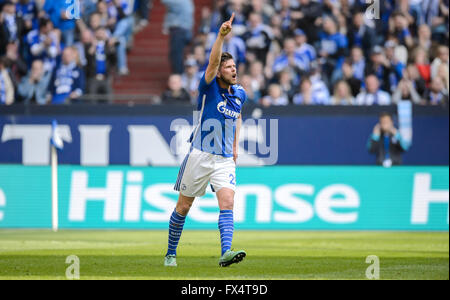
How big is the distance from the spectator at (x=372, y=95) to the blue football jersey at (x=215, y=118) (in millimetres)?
10015

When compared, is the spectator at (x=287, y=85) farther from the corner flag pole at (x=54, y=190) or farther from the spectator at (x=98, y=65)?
the corner flag pole at (x=54, y=190)

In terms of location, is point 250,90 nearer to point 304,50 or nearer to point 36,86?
point 304,50

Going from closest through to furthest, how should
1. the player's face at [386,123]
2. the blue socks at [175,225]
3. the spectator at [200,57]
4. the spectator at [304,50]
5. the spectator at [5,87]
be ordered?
the blue socks at [175,225] → the player's face at [386,123] → the spectator at [5,87] → the spectator at [200,57] → the spectator at [304,50]

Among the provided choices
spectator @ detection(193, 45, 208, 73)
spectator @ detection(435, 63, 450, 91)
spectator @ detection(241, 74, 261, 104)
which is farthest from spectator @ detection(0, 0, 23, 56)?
spectator @ detection(435, 63, 450, 91)

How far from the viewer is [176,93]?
2053 centimetres

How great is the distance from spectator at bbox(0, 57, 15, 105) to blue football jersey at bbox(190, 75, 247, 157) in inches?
Answer: 422

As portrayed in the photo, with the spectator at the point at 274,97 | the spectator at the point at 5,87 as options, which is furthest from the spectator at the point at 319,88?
the spectator at the point at 5,87

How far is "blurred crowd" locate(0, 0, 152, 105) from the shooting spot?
69.3ft

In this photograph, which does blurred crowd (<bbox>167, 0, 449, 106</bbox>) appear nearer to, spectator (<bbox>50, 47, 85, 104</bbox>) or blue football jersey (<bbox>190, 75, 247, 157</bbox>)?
spectator (<bbox>50, 47, 85, 104</bbox>)

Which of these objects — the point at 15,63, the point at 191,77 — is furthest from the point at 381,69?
the point at 15,63

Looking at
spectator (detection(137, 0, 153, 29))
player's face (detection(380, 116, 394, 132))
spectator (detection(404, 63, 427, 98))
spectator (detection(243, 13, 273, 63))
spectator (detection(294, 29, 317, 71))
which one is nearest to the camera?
player's face (detection(380, 116, 394, 132))

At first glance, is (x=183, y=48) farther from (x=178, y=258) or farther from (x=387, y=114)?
(x=178, y=258)

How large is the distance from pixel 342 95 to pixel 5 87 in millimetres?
7459

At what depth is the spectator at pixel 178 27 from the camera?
22.4 metres
